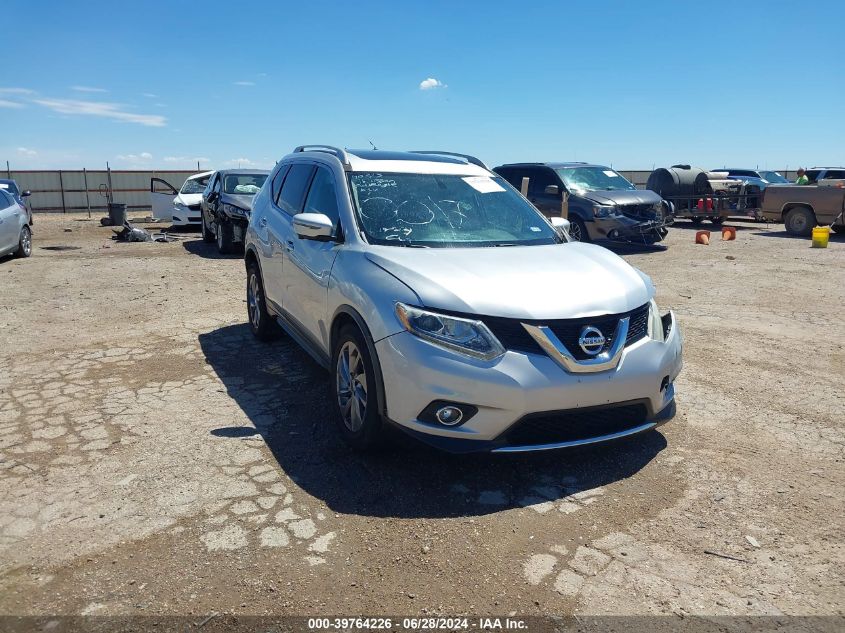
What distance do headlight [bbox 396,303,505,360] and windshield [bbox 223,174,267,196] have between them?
434 inches

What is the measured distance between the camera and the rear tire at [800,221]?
17125mm

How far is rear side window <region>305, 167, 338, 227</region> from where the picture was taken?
484 centimetres

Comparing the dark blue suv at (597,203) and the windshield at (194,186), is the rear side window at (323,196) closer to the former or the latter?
the dark blue suv at (597,203)

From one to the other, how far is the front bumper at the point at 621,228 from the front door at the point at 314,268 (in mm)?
9423

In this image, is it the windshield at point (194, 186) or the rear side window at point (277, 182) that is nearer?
the rear side window at point (277, 182)

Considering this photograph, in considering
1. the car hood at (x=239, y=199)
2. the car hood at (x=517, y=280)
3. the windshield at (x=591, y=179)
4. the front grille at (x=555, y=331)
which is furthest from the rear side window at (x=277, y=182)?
the windshield at (x=591, y=179)

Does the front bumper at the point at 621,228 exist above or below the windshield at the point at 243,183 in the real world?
below

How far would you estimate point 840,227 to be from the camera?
1744cm

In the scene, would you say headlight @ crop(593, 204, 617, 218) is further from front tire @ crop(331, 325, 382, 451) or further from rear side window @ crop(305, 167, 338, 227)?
front tire @ crop(331, 325, 382, 451)

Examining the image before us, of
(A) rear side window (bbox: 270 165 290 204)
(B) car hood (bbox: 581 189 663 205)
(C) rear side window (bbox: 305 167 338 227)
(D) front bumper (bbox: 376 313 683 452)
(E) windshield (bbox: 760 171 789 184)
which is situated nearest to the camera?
(D) front bumper (bbox: 376 313 683 452)

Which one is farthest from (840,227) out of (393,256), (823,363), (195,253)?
(393,256)

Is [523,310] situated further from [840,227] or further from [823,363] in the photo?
[840,227]

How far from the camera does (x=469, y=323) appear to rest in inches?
138

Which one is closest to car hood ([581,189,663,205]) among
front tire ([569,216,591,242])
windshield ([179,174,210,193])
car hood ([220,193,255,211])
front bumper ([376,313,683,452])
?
front tire ([569,216,591,242])
